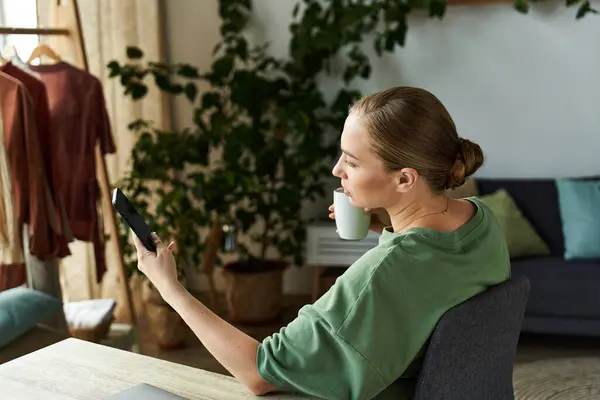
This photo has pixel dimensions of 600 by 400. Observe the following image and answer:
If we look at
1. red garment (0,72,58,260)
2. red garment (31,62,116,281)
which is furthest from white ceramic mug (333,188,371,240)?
red garment (31,62,116,281)

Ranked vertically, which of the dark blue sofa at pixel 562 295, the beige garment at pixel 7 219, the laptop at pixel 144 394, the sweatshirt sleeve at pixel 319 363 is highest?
the sweatshirt sleeve at pixel 319 363

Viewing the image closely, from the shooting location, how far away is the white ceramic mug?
1.70 m

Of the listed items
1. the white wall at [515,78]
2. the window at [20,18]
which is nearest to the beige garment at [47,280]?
the window at [20,18]

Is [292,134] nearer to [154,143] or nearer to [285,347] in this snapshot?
[154,143]

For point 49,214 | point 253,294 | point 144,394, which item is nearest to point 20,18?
point 49,214

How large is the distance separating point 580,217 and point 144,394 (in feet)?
9.17

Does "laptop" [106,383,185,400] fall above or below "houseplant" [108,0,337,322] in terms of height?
above

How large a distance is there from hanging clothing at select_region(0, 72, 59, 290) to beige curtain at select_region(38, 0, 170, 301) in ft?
3.42

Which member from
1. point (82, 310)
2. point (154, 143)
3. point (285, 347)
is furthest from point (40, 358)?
point (154, 143)

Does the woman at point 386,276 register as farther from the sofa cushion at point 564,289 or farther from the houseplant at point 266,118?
the houseplant at point 266,118

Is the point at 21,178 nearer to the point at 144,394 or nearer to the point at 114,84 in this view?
the point at 114,84

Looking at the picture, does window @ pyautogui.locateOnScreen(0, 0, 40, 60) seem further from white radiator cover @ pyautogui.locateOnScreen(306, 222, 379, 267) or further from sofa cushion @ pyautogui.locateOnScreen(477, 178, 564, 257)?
sofa cushion @ pyautogui.locateOnScreen(477, 178, 564, 257)

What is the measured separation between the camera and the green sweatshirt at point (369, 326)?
119 centimetres

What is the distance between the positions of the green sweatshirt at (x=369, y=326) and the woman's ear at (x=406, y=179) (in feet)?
0.34
